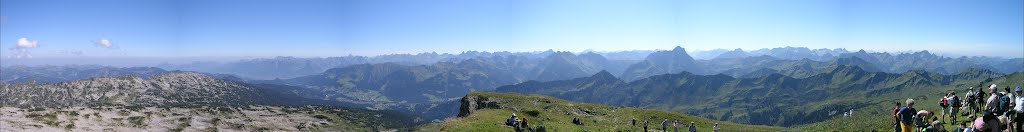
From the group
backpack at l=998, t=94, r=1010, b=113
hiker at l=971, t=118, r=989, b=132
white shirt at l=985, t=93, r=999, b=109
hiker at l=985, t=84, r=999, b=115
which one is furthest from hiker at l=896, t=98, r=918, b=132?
white shirt at l=985, t=93, r=999, b=109

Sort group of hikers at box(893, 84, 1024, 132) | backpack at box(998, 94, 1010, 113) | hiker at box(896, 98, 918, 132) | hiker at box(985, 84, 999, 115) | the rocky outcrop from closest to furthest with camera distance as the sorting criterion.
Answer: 1. group of hikers at box(893, 84, 1024, 132)
2. hiker at box(896, 98, 918, 132)
3. backpack at box(998, 94, 1010, 113)
4. hiker at box(985, 84, 999, 115)
5. the rocky outcrop

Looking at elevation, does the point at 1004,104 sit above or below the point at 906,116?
above

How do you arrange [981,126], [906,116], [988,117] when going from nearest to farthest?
[988,117] < [981,126] < [906,116]

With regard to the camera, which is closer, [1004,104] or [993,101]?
[1004,104]

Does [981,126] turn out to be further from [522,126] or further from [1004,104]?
[522,126]

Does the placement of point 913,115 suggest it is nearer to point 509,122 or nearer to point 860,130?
point 860,130

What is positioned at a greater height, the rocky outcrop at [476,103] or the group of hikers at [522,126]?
the group of hikers at [522,126]

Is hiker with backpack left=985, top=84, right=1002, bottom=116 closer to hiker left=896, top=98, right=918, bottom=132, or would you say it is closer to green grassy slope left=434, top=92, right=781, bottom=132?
hiker left=896, top=98, right=918, bottom=132

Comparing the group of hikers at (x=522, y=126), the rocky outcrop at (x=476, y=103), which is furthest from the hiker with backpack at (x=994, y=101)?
the rocky outcrop at (x=476, y=103)

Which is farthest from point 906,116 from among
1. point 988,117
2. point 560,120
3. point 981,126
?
point 560,120

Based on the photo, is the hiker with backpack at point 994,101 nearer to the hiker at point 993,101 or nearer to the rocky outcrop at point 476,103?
the hiker at point 993,101

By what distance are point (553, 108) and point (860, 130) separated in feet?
227

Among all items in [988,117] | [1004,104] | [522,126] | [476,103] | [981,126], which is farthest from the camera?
[476,103]

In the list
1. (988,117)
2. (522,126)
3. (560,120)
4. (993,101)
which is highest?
(993,101)
